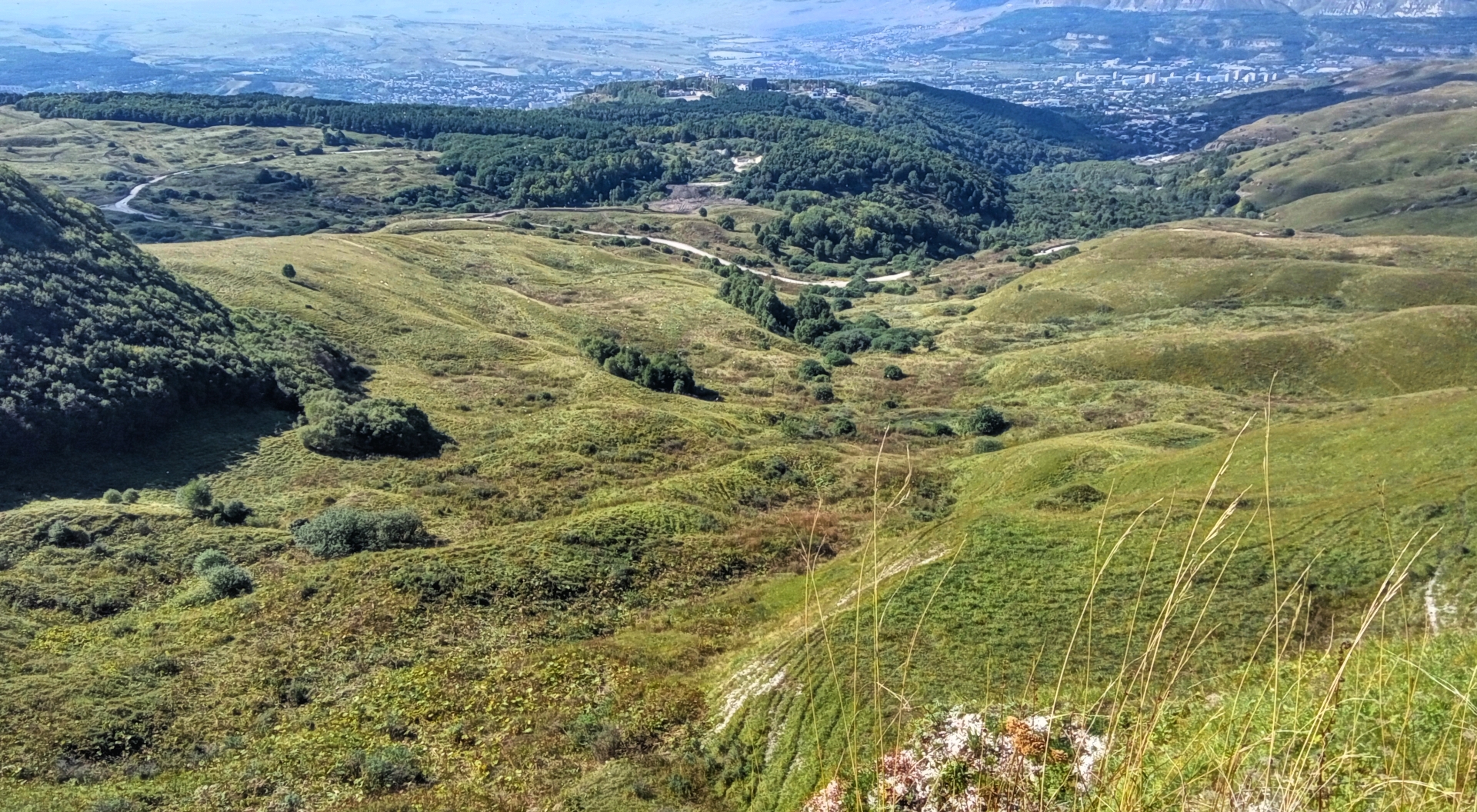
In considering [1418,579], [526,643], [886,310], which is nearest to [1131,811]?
[1418,579]

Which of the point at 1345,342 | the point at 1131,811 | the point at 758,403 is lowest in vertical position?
the point at 758,403

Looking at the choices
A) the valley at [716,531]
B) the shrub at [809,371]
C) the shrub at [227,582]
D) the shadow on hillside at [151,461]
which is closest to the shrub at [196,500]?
the valley at [716,531]

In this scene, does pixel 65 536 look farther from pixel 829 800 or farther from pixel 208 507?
pixel 829 800

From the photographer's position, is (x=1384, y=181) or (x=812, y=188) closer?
(x=1384, y=181)

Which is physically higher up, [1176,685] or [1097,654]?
[1176,685]

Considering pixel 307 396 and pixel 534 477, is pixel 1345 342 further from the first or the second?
pixel 307 396

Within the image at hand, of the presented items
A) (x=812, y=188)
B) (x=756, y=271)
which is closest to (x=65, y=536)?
(x=756, y=271)

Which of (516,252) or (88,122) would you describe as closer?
(516,252)

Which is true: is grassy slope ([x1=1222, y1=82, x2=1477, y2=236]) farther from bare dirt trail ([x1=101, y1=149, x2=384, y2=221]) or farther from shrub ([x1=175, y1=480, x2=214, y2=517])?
bare dirt trail ([x1=101, y1=149, x2=384, y2=221])
